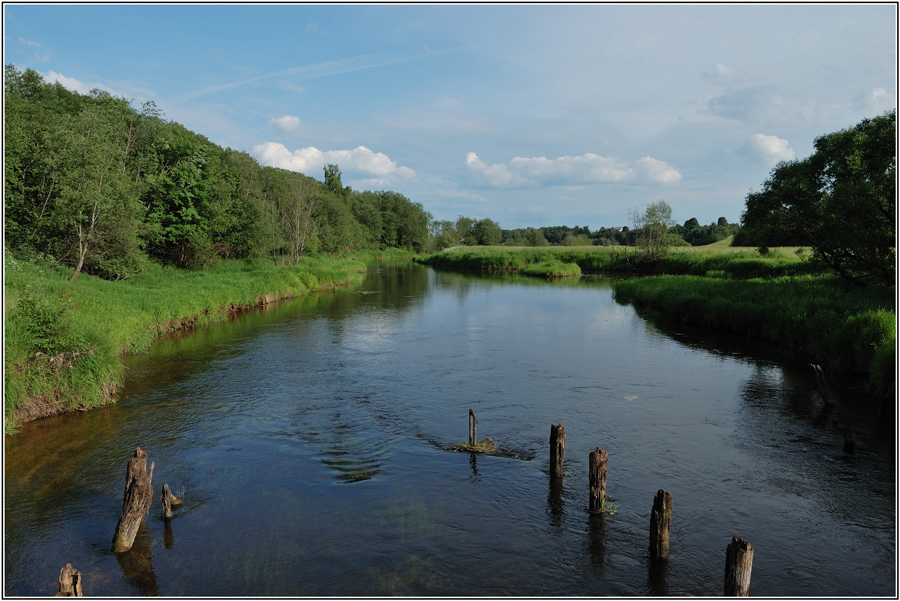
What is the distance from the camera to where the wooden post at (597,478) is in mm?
9961

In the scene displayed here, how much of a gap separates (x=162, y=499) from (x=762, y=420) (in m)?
16.0

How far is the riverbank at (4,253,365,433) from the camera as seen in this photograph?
14523 mm

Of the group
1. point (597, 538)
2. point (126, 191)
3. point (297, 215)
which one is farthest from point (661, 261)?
point (597, 538)

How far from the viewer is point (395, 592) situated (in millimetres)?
8430

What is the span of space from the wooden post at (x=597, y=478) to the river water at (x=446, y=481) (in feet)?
0.84

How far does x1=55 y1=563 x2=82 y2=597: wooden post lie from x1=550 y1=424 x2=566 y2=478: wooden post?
8.44 metres

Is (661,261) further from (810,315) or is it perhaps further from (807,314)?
(810,315)

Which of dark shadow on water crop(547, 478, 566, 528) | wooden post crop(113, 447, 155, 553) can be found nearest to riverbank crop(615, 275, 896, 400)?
dark shadow on water crop(547, 478, 566, 528)

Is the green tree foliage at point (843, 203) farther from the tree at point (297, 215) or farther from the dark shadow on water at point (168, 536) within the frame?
the tree at point (297, 215)

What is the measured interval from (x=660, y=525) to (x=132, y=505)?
29.0 ft

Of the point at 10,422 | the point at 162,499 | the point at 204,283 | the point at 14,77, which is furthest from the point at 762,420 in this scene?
the point at 14,77

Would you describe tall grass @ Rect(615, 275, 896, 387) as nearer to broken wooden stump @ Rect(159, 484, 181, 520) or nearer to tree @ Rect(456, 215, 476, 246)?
broken wooden stump @ Rect(159, 484, 181, 520)

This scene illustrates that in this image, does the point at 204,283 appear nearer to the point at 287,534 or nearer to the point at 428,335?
the point at 428,335

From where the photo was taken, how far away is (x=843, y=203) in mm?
23328
